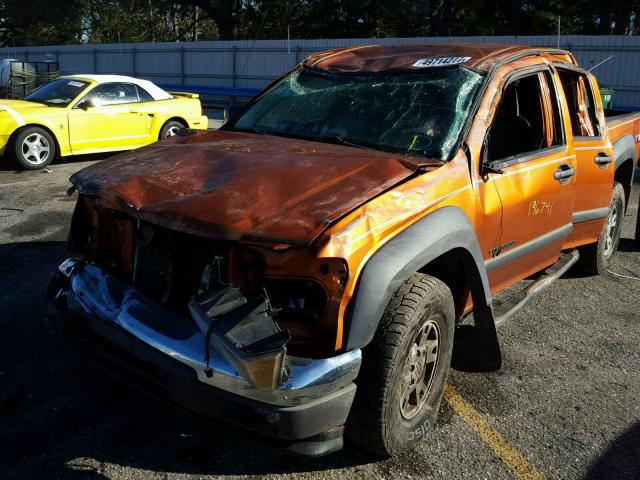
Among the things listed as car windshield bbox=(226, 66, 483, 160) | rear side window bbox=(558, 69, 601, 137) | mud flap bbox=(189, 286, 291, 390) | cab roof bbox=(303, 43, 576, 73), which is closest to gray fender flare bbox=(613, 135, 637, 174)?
rear side window bbox=(558, 69, 601, 137)

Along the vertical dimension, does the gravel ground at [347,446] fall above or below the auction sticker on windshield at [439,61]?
below

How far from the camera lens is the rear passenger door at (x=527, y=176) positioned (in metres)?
3.66

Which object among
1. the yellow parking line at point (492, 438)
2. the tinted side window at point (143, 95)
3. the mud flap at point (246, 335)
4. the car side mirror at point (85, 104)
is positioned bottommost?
the yellow parking line at point (492, 438)

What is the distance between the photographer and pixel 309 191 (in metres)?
2.86

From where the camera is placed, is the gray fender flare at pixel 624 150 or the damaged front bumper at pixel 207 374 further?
the gray fender flare at pixel 624 150

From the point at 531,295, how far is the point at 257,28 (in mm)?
37825

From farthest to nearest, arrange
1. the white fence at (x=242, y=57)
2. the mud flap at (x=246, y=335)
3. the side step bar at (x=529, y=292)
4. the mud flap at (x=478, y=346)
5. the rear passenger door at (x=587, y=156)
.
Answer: the white fence at (x=242, y=57) → the rear passenger door at (x=587, y=156) → the side step bar at (x=529, y=292) → the mud flap at (x=478, y=346) → the mud flap at (x=246, y=335)

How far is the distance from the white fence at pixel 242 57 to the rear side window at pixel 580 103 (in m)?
14.9

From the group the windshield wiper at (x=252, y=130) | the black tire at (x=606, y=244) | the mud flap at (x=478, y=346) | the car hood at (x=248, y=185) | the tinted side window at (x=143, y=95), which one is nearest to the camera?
the car hood at (x=248, y=185)

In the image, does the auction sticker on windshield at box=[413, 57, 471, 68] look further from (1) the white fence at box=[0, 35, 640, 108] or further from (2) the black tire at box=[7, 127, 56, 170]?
(1) the white fence at box=[0, 35, 640, 108]

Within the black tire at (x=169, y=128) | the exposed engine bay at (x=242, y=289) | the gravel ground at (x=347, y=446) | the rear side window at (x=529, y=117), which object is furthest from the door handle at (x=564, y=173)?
the black tire at (x=169, y=128)

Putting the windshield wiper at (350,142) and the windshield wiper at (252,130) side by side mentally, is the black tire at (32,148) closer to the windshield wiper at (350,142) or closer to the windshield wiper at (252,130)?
the windshield wiper at (252,130)

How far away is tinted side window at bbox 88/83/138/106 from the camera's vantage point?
34.6 ft

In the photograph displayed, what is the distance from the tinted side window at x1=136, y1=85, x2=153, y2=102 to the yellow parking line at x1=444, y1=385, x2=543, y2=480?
29.9 ft
